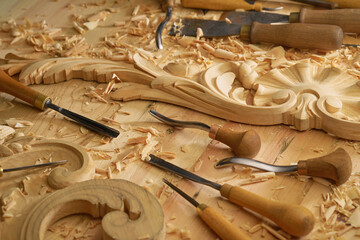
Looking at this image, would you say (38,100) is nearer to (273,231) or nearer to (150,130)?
(150,130)

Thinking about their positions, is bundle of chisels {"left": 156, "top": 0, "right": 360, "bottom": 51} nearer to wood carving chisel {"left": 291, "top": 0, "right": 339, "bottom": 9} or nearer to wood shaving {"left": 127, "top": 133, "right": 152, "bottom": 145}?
wood carving chisel {"left": 291, "top": 0, "right": 339, "bottom": 9}

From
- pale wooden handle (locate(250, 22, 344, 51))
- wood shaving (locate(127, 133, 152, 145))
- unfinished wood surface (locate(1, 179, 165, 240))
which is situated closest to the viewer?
unfinished wood surface (locate(1, 179, 165, 240))

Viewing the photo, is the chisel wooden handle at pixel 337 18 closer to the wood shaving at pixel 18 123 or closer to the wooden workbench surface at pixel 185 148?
the wooden workbench surface at pixel 185 148

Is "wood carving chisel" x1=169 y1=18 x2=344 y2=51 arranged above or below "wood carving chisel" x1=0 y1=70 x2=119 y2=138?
above

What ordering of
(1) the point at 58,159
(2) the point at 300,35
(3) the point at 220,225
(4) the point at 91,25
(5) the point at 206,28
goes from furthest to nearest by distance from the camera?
(4) the point at 91,25 → (5) the point at 206,28 → (2) the point at 300,35 → (1) the point at 58,159 → (3) the point at 220,225

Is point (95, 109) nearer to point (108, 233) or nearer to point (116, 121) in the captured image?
point (116, 121)

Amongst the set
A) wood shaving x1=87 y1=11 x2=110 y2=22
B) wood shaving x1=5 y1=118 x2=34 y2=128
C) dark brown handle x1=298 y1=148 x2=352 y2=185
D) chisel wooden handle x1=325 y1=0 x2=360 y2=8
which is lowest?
wood shaving x1=5 y1=118 x2=34 y2=128

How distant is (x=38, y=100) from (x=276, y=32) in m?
0.96

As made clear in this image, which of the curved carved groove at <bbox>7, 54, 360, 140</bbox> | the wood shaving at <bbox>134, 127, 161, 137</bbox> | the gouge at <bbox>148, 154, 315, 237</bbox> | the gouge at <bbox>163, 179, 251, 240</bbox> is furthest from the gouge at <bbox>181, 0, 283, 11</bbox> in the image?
the gouge at <bbox>163, 179, 251, 240</bbox>

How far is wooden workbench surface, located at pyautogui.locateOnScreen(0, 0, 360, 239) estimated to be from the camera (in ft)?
4.10

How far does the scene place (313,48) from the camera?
6.18ft

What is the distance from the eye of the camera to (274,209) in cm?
119

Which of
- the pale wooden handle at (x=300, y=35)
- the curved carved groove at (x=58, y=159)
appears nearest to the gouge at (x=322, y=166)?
the curved carved groove at (x=58, y=159)

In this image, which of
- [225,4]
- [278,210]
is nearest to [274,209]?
[278,210]
